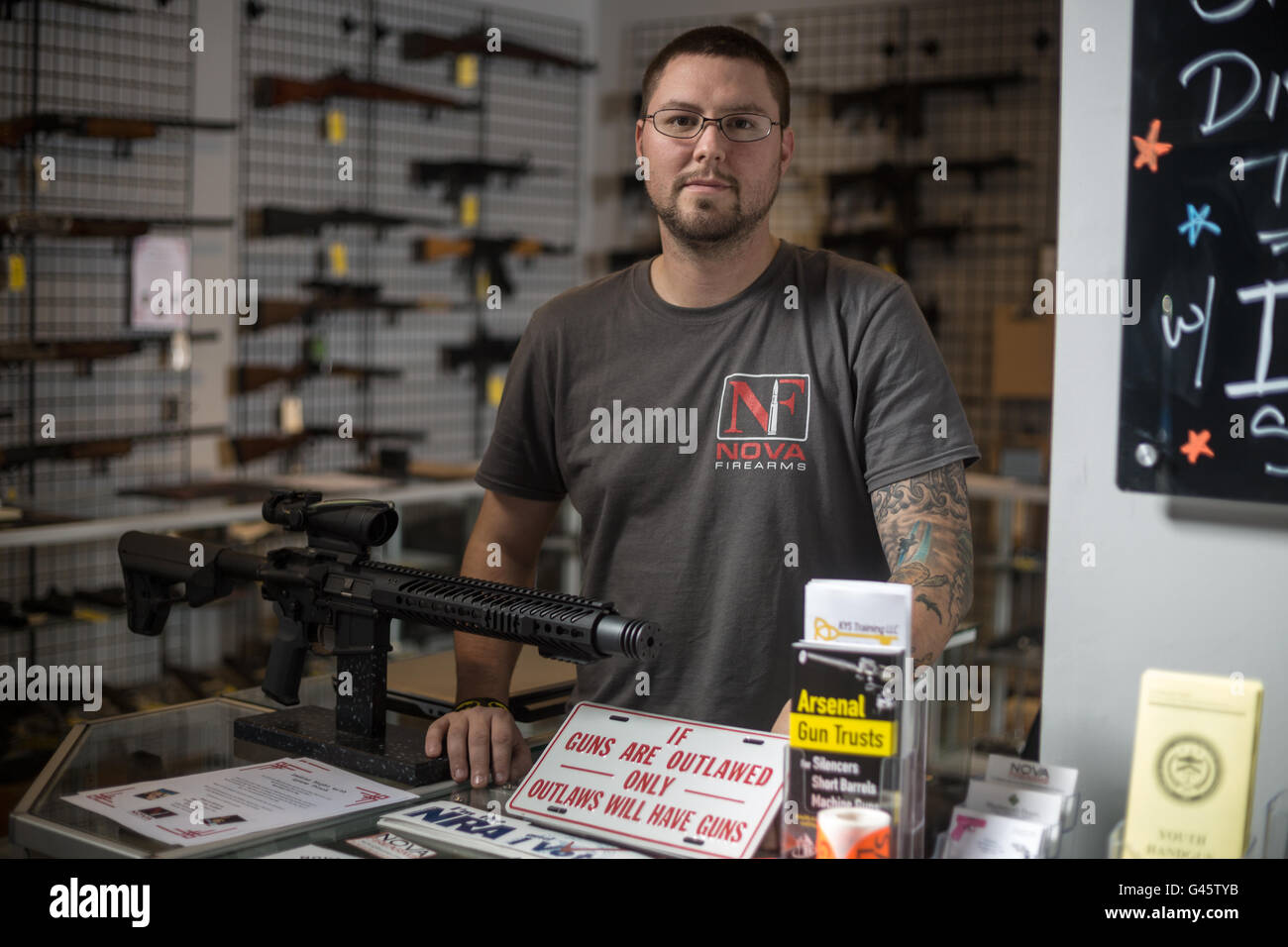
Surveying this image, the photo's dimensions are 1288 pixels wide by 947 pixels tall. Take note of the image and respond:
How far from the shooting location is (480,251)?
19.3 feet

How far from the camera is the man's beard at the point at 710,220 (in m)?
1.73

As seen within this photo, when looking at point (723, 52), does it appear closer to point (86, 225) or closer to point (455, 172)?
point (86, 225)

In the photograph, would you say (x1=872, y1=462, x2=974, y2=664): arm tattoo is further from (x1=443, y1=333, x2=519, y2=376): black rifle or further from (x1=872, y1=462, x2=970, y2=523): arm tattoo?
(x1=443, y1=333, x2=519, y2=376): black rifle

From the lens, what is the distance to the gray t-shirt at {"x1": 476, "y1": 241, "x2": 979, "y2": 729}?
5.73ft

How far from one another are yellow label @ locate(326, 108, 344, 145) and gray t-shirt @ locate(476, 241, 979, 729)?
3808mm

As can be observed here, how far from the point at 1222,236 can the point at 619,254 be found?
5148 mm

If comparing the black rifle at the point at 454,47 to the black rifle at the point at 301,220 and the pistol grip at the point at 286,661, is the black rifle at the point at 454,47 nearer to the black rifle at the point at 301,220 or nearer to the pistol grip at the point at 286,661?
the black rifle at the point at 301,220

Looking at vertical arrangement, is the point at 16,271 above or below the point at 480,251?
below

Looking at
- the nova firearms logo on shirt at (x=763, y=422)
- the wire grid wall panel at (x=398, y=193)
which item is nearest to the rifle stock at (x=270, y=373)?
the wire grid wall panel at (x=398, y=193)

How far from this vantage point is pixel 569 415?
1.92 m

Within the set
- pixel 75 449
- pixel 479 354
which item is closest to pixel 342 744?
pixel 75 449

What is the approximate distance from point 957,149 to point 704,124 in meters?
4.49

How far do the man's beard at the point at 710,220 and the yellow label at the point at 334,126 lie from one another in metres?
3.89

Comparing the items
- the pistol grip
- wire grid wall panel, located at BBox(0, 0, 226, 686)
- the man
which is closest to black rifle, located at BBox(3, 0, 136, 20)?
wire grid wall panel, located at BBox(0, 0, 226, 686)
